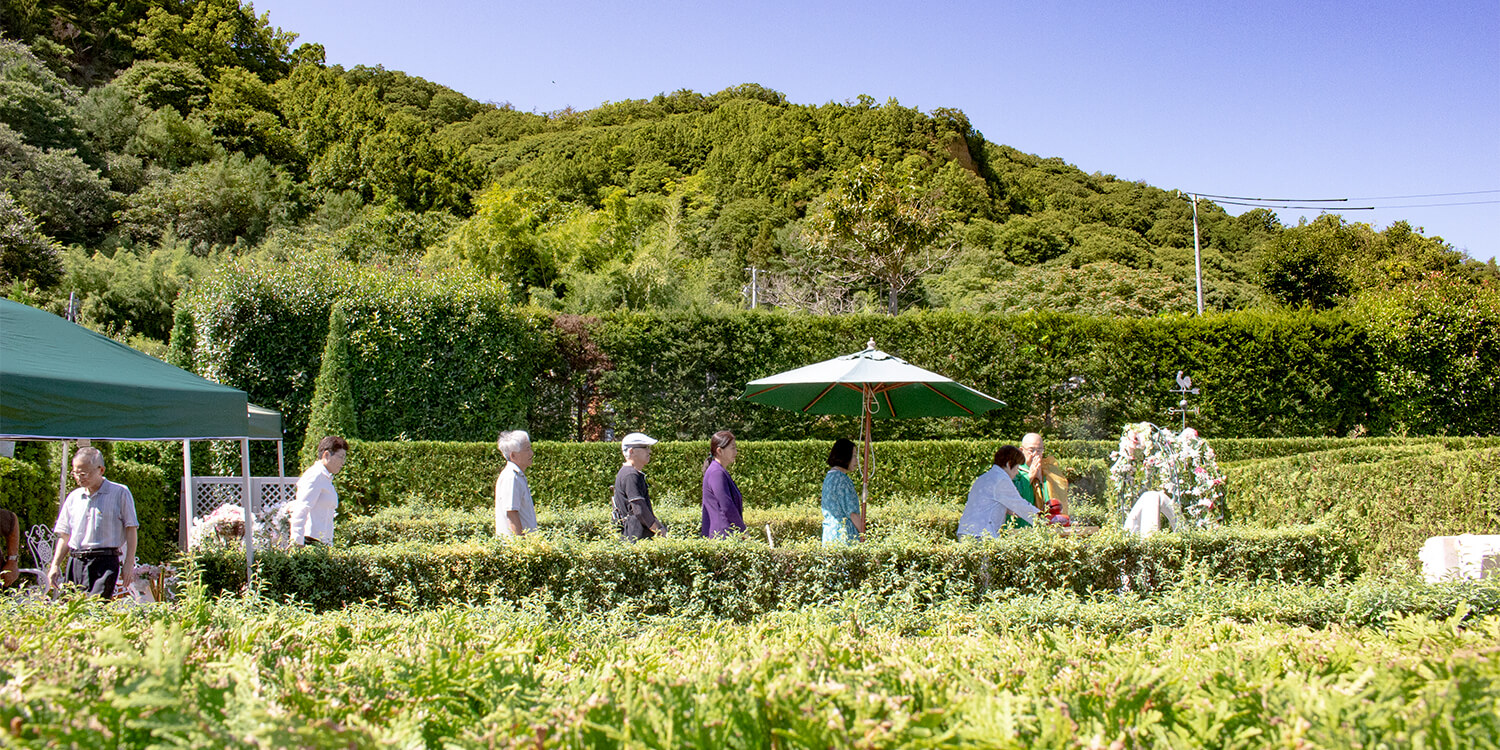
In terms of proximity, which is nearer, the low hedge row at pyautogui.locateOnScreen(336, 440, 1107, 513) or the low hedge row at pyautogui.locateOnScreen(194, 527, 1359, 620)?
the low hedge row at pyautogui.locateOnScreen(194, 527, 1359, 620)

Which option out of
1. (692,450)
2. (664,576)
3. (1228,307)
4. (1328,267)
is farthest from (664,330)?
(1228,307)

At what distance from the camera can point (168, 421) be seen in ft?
17.6

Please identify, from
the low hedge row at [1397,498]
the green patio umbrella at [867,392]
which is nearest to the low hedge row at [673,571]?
the green patio umbrella at [867,392]

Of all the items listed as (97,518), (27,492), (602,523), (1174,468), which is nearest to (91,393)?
(97,518)

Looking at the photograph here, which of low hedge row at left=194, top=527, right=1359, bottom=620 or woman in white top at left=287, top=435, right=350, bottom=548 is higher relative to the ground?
woman in white top at left=287, top=435, right=350, bottom=548

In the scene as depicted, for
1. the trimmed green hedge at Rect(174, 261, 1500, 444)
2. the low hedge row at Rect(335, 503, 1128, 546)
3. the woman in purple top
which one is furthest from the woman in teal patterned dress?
the trimmed green hedge at Rect(174, 261, 1500, 444)

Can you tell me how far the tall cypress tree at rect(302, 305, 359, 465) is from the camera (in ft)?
37.5

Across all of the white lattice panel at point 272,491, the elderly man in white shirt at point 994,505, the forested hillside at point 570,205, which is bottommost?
the white lattice panel at point 272,491

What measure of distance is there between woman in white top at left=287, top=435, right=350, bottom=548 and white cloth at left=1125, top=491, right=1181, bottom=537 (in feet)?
19.8

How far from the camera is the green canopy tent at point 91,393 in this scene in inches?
184

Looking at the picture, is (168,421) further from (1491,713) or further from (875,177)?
(875,177)

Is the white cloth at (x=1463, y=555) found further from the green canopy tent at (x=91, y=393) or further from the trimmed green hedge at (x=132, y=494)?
the trimmed green hedge at (x=132, y=494)

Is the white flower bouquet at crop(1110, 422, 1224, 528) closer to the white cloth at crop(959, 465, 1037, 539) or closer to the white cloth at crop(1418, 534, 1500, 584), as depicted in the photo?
the white cloth at crop(1418, 534, 1500, 584)

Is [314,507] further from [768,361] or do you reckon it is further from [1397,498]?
[1397,498]
